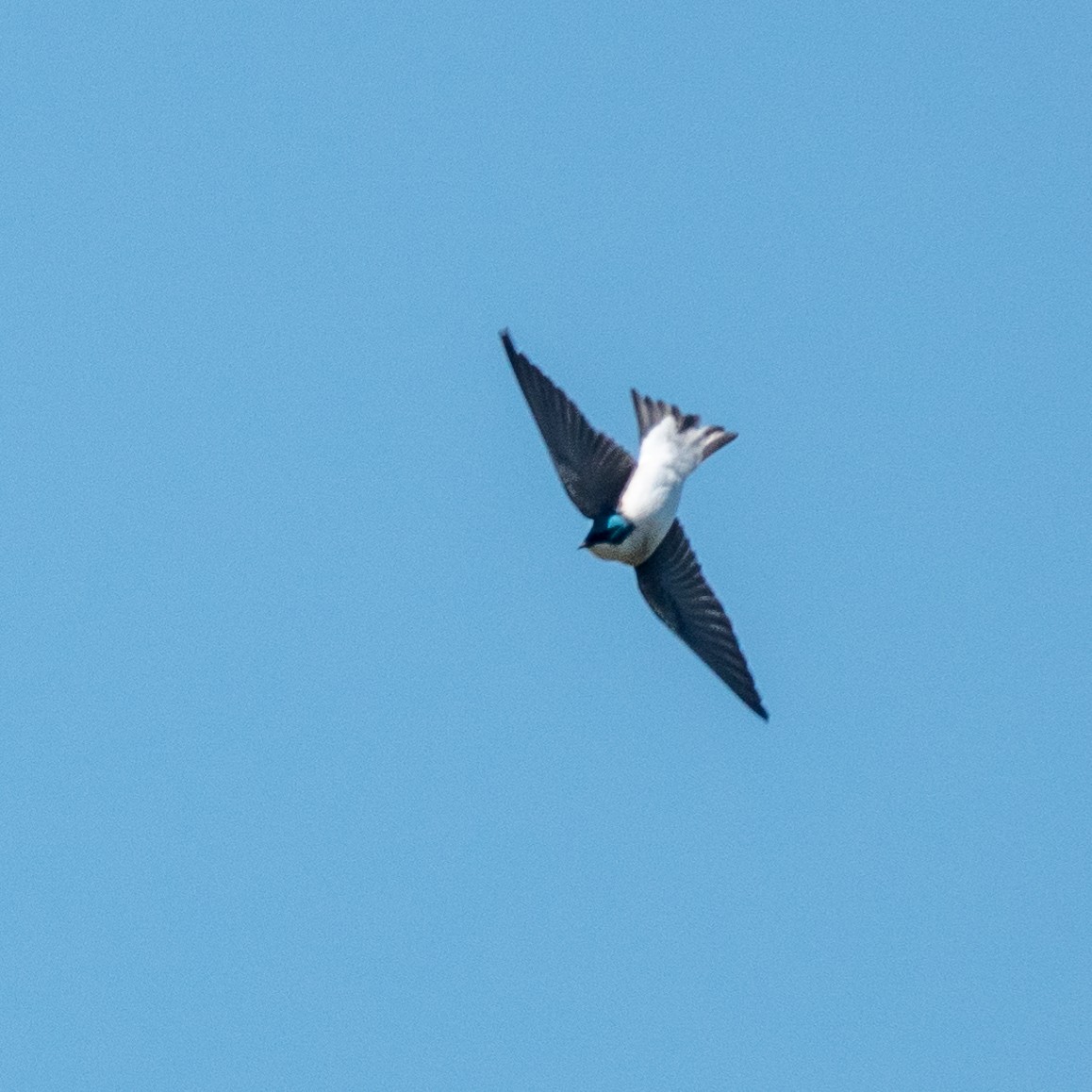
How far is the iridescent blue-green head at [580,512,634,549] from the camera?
18.0m

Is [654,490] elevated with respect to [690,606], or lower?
elevated

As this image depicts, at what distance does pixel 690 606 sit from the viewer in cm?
1839

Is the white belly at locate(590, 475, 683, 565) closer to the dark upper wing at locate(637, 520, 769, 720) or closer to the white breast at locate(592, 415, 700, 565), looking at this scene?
the white breast at locate(592, 415, 700, 565)

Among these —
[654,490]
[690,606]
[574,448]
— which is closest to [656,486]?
[654,490]

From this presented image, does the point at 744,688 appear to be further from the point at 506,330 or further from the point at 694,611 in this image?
the point at 506,330

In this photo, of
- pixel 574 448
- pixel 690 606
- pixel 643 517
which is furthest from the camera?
pixel 690 606

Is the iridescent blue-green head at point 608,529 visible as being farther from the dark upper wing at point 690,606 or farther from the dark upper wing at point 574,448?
the dark upper wing at point 690,606

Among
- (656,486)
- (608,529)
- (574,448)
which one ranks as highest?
(574,448)

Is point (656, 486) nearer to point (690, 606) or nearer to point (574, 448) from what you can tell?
Result: point (574, 448)

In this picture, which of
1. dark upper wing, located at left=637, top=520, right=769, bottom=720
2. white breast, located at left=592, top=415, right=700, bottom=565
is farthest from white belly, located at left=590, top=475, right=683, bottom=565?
dark upper wing, located at left=637, top=520, right=769, bottom=720

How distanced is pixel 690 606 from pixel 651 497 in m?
0.76

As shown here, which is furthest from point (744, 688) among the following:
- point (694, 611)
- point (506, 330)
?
point (506, 330)

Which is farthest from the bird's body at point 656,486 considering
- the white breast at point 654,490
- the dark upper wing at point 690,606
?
the dark upper wing at point 690,606

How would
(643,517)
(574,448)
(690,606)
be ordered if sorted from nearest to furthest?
(574,448) → (643,517) → (690,606)
